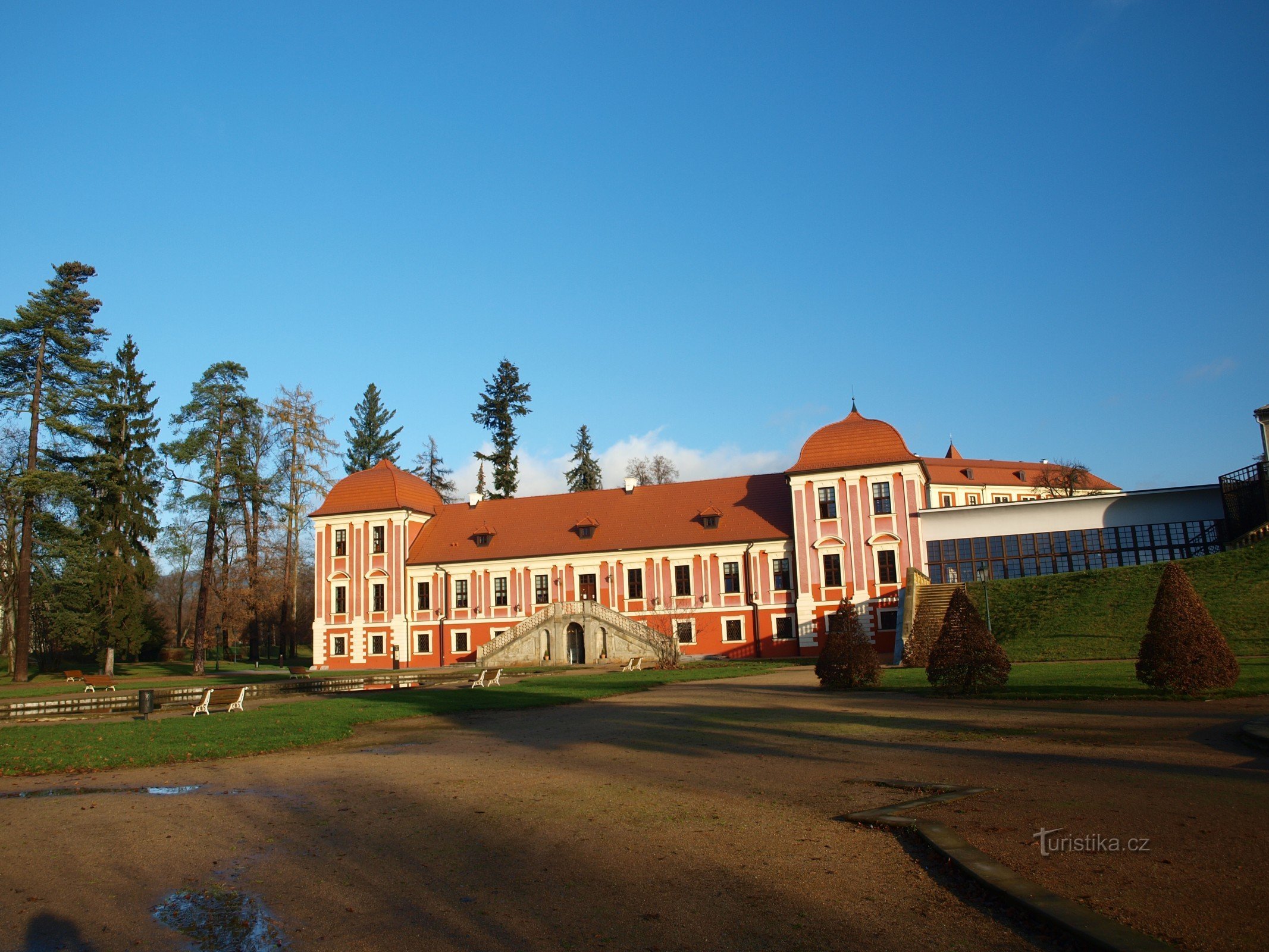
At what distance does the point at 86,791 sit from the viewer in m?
11.5

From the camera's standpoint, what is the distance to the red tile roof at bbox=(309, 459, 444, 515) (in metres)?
55.0

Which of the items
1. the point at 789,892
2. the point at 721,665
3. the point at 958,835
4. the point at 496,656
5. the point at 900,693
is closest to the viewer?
the point at 789,892

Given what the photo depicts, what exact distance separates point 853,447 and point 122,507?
4300cm

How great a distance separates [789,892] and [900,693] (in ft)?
54.7

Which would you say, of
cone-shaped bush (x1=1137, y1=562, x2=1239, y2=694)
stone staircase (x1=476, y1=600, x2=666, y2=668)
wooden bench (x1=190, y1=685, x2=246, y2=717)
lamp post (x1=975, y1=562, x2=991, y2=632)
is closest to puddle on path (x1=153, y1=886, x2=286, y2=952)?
cone-shaped bush (x1=1137, y1=562, x2=1239, y2=694)

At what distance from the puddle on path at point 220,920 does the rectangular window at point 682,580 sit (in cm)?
4233

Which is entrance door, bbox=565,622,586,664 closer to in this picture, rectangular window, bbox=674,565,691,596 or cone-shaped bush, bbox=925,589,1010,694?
rectangular window, bbox=674,565,691,596

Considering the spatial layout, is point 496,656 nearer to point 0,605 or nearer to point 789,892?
point 0,605

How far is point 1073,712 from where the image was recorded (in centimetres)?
1577

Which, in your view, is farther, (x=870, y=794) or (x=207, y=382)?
(x=207, y=382)

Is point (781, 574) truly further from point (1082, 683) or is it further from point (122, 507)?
point (122, 507)

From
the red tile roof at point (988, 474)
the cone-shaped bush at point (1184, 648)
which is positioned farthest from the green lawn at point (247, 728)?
the red tile roof at point (988, 474)

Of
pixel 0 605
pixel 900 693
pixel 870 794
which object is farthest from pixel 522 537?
pixel 870 794

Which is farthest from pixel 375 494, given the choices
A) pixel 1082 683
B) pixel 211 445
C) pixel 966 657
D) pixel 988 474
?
pixel 988 474
